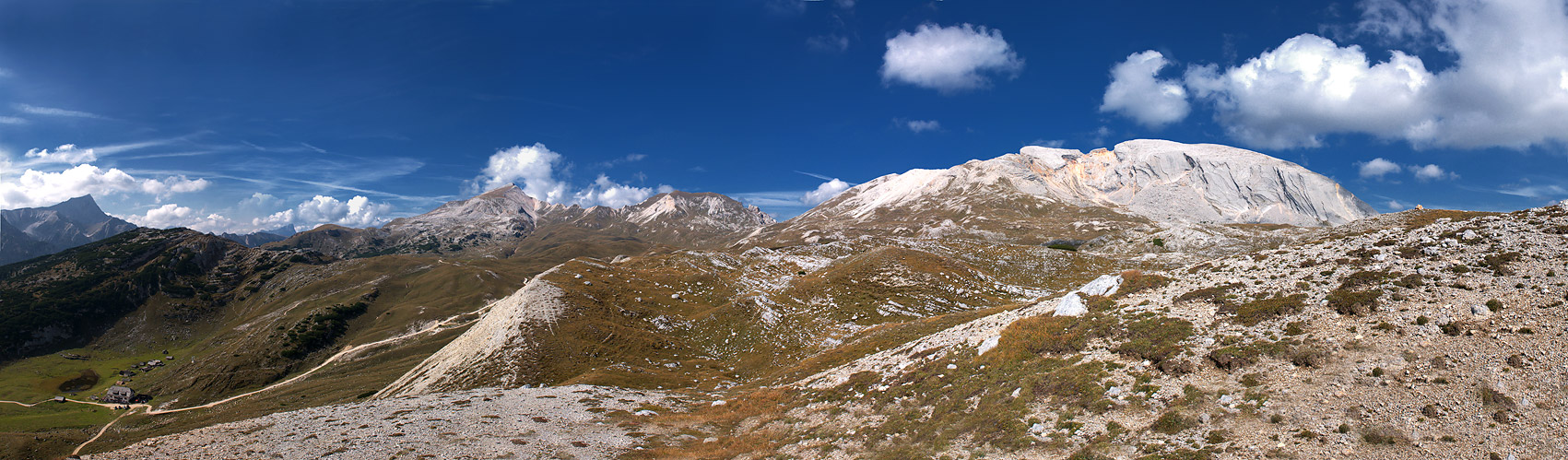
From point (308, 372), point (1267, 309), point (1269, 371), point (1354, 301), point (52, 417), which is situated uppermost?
point (1354, 301)

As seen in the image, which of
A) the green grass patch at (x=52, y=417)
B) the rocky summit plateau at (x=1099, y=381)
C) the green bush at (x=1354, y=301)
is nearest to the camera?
the rocky summit plateau at (x=1099, y=381)

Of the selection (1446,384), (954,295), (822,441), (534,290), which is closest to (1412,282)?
(1446,384)

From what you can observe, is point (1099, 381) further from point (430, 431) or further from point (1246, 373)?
point (430, 431)

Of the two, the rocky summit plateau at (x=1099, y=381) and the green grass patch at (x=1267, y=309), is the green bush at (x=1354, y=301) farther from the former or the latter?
the green grass patch at (x=1267, y=309)

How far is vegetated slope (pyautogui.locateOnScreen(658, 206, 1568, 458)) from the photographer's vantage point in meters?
16.5

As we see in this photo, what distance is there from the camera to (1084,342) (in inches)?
1089

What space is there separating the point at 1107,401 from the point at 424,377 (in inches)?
3235

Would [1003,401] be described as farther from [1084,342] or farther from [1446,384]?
[1446,384]

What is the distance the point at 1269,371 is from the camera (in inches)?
814

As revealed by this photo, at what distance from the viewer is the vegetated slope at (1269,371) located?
54.1 feet

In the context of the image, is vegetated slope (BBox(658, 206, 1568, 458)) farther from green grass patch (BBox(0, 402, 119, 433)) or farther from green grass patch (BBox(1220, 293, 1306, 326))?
green grass patch (BBox(0, 402, 119, 433))

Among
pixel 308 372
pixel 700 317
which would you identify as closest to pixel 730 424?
pixel 700 317

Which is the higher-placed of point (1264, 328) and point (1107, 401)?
point (1264, 328)

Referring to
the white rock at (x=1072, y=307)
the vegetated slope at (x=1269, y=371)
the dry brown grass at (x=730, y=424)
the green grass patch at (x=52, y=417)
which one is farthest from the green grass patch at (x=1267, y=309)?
the green grass patch at (x=52, y=417)
